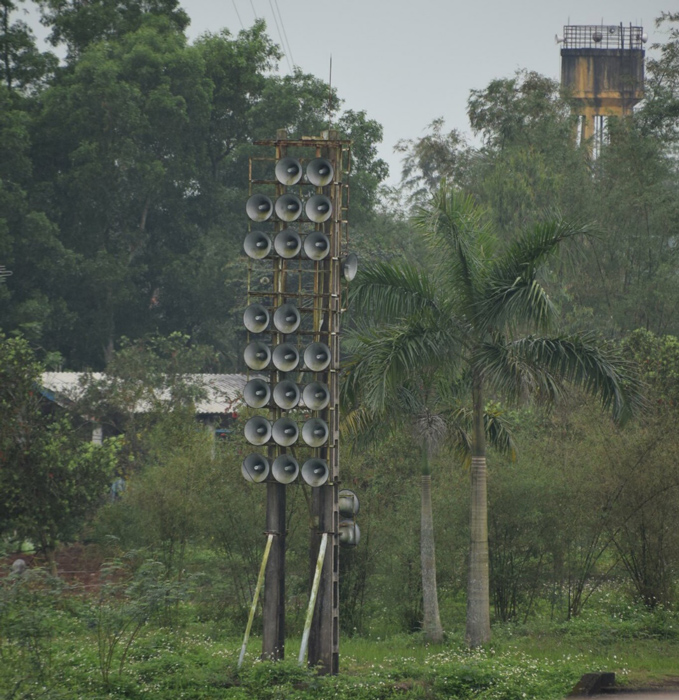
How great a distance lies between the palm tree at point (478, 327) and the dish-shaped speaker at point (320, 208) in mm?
1861

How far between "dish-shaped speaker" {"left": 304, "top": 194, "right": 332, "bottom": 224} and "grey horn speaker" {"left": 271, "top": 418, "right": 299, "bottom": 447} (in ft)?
8.21

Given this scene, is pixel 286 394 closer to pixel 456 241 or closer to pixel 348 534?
pixel 348 534

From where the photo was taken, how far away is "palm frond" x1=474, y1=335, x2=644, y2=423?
1461 centimetres

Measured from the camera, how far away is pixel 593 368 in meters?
14.6

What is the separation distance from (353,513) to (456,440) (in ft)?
9.64

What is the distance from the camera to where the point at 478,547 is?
15227mm

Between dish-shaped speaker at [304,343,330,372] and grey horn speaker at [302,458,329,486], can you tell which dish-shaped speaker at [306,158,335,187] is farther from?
grey horn speaker at [302,458,329,486]

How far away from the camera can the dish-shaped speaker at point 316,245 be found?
1348cm

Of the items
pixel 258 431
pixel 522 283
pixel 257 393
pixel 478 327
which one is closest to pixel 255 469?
pixel 258 431

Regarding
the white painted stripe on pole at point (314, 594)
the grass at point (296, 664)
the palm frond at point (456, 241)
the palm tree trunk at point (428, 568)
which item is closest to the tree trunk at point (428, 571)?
the palm tree trunk at point (428, 568)

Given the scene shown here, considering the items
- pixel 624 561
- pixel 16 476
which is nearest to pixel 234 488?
pixel 16 476

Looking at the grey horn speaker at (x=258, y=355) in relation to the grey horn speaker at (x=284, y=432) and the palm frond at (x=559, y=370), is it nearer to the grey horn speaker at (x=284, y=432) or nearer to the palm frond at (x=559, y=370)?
the grey horn speaker at (x=284, y=432)

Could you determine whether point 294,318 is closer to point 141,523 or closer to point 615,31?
point 141,523

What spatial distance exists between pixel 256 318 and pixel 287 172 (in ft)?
6.23
